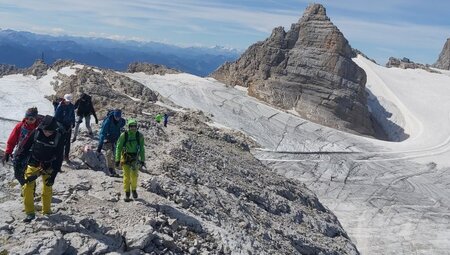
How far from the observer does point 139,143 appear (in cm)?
1273

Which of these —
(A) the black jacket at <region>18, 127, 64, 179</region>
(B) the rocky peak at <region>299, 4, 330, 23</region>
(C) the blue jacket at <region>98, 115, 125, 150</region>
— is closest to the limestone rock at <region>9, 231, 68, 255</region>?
(A) the black jacket at <region>18, 127, 64, 179</region>

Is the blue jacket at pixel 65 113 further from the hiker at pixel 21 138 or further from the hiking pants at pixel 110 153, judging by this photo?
the hiker at pixel 21 138

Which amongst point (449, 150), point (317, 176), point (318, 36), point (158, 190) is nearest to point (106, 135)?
point (158, 190)

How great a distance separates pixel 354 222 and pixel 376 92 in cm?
4691

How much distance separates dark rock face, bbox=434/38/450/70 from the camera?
355ft

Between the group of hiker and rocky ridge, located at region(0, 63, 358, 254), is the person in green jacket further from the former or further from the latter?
rocky ridge, located at region(0, 63, 358, 254)

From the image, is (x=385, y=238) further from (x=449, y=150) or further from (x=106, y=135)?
(x=449, y=150)

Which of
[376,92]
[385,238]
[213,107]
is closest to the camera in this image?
[385,238]

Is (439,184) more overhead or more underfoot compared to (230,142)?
more underfoot

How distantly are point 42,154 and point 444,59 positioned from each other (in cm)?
11420

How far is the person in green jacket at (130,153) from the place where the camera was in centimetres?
1252

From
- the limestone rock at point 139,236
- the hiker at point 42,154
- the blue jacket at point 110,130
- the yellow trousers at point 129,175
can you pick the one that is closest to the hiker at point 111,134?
the blue jacket at point 110,130

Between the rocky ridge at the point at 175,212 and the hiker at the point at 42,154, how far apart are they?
62cm

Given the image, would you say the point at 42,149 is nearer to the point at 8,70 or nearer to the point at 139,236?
the point at 139,236
